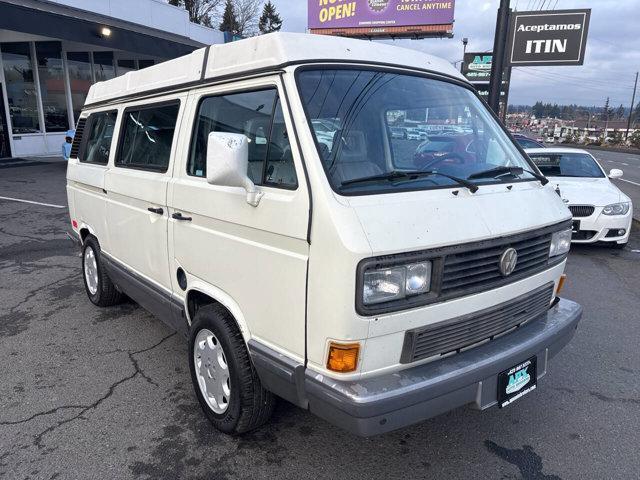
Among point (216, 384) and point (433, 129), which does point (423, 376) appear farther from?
point (433, 129)

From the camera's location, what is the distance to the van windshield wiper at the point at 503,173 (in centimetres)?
292

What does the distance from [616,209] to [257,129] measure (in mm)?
6494

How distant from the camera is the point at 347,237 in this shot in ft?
6.91

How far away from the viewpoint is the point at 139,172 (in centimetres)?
377

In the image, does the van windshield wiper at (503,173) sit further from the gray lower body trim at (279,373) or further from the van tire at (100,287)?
the van tire at (100,287)

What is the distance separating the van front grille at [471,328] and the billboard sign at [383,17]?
107ft

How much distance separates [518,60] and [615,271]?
7688 millimetres

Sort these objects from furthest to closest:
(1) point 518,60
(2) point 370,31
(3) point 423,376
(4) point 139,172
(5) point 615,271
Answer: (2) point 370,31 → (1) point 518,60 → (5) point 615,271 → (4) point 139,172 → (3) point 423,376

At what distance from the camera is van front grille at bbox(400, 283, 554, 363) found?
2.35m

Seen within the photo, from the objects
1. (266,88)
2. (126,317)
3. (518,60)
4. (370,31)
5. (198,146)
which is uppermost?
(370,31)

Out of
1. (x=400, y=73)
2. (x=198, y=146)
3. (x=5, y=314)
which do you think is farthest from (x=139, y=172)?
(x=5, y=314)

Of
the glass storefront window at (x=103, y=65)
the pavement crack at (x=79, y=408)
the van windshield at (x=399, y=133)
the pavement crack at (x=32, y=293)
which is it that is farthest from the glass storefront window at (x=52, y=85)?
the van windshield at (x=399, y=133)

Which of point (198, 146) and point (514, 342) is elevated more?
point (198, 146)

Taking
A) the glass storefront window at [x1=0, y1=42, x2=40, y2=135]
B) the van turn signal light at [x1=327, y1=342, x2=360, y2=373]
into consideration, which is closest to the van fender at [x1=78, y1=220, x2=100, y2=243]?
the van turn signal light at [x1=327, y1=342, x2=360, y2=373]
